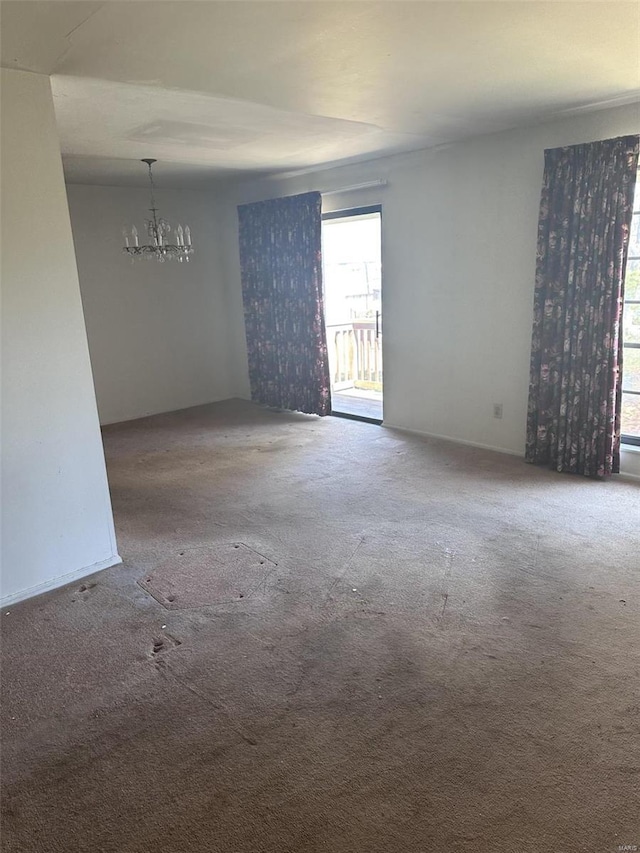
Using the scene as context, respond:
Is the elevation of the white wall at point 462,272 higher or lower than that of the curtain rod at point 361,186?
lower

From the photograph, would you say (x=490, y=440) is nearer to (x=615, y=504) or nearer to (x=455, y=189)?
(x=615, y=504)

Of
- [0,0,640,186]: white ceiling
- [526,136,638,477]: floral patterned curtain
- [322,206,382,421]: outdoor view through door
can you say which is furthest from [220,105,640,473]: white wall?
[322,206,382,421]: outdoor view through door

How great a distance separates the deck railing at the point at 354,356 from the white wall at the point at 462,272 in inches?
68.9

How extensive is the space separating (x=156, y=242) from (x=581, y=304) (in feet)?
12.0

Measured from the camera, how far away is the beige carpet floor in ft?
5.47

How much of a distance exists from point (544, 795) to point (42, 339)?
2.64m

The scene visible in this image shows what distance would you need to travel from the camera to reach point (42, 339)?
273 cm

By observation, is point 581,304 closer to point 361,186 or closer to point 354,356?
point 361,186

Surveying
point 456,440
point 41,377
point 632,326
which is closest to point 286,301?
point 456,440

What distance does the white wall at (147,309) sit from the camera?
589cm

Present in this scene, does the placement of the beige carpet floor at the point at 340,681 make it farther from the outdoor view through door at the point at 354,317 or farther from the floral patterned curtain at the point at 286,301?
the outdoor view through door at the point at 354,317

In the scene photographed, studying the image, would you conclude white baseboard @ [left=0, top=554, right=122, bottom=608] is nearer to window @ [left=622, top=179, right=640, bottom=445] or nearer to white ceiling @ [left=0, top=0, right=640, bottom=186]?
white ceiling @ [left=0, top=0, right=640, bottom=186]

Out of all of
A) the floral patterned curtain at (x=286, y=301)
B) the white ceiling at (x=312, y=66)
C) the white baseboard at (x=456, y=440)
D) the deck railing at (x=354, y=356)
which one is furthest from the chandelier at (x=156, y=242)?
the white baseboard at (x=456, y=440)

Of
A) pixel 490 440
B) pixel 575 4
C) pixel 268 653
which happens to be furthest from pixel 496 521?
pixel 575 4
